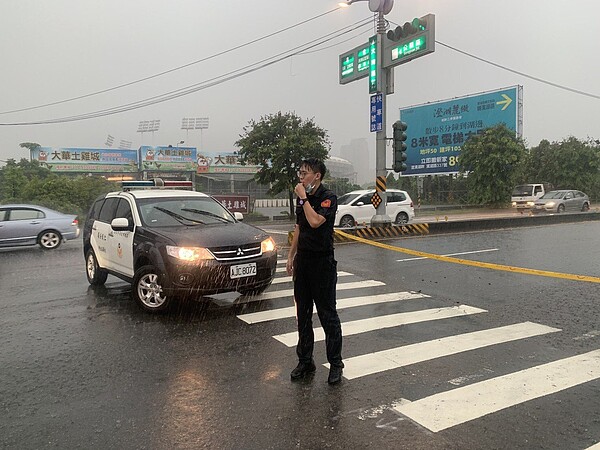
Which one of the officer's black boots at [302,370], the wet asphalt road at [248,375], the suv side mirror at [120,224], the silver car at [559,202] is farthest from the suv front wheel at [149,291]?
the silver car at [559,202]

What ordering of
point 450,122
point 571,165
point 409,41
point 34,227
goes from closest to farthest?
point 34,227 < point 409,41 < point 450,122 < point 571,165

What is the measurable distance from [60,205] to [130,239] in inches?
781

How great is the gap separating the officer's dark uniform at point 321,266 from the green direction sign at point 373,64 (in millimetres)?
12037

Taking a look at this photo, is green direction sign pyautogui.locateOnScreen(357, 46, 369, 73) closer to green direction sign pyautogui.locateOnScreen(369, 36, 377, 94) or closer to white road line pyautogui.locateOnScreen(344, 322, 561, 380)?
green direction sign pyautogui.locateOnScreen(369, 36, 377, 94)

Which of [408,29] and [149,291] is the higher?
[408,29]

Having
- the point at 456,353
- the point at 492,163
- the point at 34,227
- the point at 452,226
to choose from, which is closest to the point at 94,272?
the point at 456,353

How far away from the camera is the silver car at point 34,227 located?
12758 mm

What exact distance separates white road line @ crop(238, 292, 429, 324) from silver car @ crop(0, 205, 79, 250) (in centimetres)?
977

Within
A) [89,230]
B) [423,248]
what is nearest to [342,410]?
[89,230]

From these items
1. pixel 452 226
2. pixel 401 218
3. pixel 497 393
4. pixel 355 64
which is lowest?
pixel 497 393

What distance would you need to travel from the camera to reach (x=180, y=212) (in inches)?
273

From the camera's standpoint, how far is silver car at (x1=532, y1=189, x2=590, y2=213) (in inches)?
1056

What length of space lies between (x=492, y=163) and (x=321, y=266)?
3378 centimetres

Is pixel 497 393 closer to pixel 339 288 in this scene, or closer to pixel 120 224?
pixel 339 288
